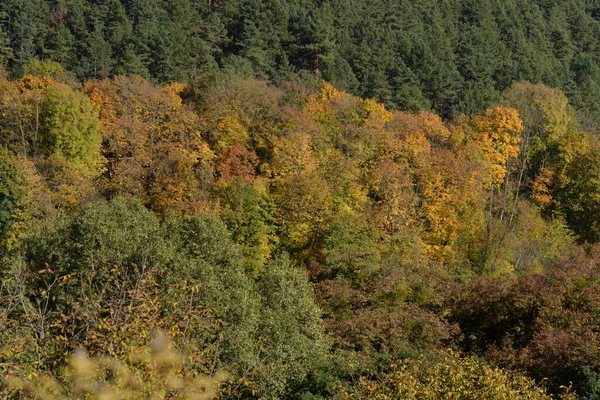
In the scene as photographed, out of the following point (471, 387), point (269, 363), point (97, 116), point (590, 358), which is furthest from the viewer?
point (97, 116)

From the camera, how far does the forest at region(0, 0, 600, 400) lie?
14.9 meters

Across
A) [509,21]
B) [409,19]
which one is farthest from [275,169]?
[509,21]

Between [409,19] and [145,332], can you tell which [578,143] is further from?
[145,332]

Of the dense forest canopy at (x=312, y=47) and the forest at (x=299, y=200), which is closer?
the forest at (x=299, y=200)

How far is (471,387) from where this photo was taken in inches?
522

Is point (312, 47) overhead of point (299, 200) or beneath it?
overhead

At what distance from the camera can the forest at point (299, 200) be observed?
1486 cm

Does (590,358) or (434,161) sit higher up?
(590,358)

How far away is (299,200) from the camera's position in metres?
37.6

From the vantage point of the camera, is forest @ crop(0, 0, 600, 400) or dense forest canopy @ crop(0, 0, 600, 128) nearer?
forest @ crop(0, 0, 600, 400)

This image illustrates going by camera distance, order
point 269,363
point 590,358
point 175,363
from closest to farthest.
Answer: point 175,363 < point 590,358 < point 269,363

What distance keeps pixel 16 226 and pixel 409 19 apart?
53157 mm

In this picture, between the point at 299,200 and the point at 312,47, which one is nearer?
the point at 299,200

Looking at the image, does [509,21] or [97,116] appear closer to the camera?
[97,116]
